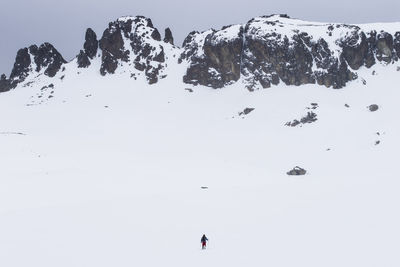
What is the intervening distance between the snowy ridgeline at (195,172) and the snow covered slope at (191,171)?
21 cm

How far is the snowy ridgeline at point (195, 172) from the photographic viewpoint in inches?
982

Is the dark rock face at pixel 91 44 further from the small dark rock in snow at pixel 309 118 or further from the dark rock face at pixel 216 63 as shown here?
the small dark rock in snow at pixel 309 118

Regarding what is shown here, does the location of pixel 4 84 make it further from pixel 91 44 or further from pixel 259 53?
pixel 259 53

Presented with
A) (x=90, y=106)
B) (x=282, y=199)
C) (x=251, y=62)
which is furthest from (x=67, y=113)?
(x=282, y=199)

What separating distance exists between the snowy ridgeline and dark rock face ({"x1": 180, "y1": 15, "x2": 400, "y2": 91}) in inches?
136

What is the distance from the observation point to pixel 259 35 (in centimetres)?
10350

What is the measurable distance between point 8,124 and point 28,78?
1720 inches

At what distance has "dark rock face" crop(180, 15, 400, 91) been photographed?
9869 cm

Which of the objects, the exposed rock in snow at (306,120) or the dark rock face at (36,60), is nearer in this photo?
the exposed rock in snow at (306,120)

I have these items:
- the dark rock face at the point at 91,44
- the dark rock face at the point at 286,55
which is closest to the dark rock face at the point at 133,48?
the dark rock face at the point at 91,44

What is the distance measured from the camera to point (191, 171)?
57.5 meters

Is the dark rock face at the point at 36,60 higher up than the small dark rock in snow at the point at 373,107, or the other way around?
the dark rock face at the point at 36,60

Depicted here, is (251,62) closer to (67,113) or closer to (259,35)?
(259,35)

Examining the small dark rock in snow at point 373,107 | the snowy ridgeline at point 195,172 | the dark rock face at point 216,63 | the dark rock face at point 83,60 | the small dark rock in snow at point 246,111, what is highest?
the dark rock face at point 83,60
